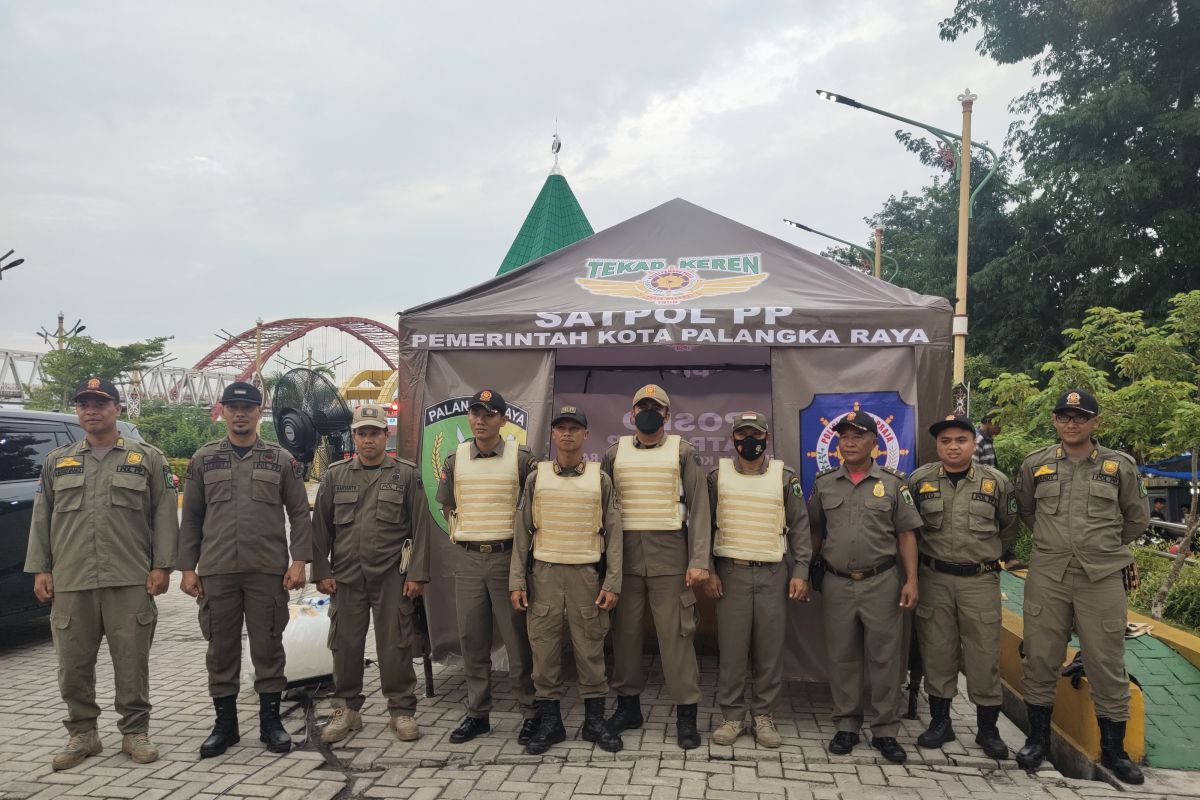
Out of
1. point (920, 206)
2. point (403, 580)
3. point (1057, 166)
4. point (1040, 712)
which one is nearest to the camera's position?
point (1040, 712)

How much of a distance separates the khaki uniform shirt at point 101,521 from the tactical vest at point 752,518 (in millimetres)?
2891

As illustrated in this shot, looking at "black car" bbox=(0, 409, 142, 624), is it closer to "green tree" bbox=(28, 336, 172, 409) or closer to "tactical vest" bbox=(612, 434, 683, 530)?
"tactical vest" bbox=(612, 434, 683, 530)

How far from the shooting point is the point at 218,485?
424 cm

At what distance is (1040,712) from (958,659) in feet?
1.43

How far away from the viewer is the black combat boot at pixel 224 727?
4.08 m

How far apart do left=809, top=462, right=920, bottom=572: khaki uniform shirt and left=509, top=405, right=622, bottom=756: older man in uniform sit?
118 centimetres

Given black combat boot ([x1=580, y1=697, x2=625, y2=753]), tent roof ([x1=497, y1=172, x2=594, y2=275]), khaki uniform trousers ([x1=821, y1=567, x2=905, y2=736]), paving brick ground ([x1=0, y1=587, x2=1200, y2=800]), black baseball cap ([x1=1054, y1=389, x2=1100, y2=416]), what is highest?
tent roof ([x1=497, y1=172, x2=594, y2=275])

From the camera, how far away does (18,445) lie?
6086mm

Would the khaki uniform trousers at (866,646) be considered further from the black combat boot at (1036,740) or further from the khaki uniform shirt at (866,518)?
the black combat boot at (1036,740)

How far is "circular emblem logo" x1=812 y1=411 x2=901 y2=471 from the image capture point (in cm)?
475

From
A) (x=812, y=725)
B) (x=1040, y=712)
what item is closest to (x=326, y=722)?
(x=812, y=725)

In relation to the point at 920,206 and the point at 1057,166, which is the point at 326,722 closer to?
the point at 1057,166

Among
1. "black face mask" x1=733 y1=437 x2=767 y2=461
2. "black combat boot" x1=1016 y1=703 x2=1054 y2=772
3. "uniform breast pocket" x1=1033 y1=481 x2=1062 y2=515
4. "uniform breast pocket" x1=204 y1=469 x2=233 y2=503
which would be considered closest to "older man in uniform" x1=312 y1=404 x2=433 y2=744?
"uniform breast pocket" x1=204 y1=469 x2=233 y2=503

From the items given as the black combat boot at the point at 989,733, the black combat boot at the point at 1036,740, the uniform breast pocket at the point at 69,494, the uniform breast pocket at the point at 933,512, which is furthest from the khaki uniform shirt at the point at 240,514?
the black combat boot at the point at 1036,740
